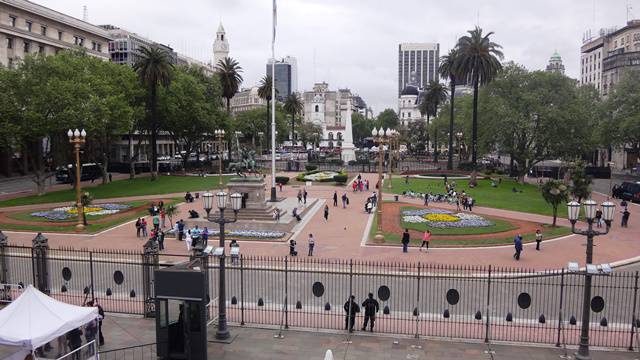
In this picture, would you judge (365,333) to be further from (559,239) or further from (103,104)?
(103,104)

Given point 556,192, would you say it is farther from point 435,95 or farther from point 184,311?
point 435,95

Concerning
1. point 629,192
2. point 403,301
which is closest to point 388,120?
point 629,192

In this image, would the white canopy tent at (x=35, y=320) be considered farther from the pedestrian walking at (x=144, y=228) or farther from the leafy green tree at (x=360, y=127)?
the leafy green tree at (x=360, y=127)

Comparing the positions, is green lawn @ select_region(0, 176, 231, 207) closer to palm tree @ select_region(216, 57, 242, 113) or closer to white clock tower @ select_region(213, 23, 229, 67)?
palm tree @ select_region(216, 57, 242, 113)

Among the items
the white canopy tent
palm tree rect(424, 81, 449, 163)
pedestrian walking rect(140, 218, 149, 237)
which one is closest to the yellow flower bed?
pedestrian walking rect(140, 218, 149, 237)

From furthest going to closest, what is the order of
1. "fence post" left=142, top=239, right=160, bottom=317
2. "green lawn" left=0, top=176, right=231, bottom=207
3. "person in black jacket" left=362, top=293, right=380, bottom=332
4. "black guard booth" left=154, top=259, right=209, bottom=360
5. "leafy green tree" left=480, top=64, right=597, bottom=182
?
"leafy green tree" left=480, top=64, right=597, bottom=182, "green lawn" left=0, top=176, right=231, bottom=207, "fence post" left=142, top=239, right=160, bottom=317, "person in black jacket" left=362, top=293, right=380, bottom=332, "black guard booth" left=154, top=259, right=209, bottom=360

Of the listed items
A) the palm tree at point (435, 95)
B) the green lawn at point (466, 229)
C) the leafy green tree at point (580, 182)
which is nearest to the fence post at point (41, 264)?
the green lawn at point (466, 229)

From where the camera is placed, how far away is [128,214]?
40.8 metres

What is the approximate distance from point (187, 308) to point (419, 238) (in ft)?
67.0

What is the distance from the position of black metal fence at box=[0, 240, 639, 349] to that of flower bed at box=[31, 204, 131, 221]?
14.7 meters

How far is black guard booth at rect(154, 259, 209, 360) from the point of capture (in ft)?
47.7

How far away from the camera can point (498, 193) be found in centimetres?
5494

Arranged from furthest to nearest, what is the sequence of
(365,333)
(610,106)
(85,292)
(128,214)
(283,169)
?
(283,169) → (610,106) → (128,214) → (85,292) → (365,333)

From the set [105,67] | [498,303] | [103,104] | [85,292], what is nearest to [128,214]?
[103,104]
